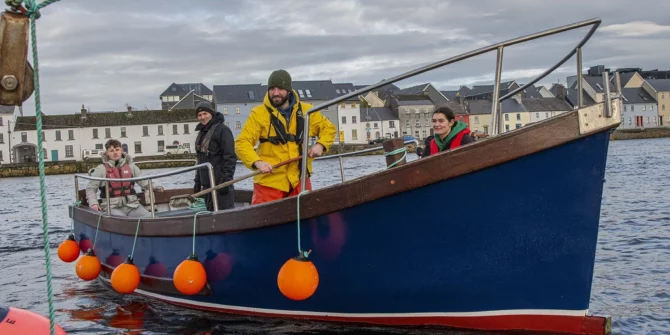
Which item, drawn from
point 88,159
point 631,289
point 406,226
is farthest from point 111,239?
point 88,159

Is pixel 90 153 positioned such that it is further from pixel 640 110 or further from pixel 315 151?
pixel 640 110

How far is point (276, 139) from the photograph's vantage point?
627cm

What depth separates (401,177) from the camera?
4.80 metres

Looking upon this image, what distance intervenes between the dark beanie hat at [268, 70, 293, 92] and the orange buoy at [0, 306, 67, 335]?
113 inches

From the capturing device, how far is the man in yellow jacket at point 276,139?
20.2 feet

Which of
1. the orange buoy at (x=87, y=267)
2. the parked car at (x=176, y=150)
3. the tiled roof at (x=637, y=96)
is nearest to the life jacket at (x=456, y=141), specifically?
the orange buoy at (x=87, y=267)

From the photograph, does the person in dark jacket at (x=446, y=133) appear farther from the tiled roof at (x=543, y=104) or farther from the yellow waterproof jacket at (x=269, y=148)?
the tiled roof at (x=543, y=104)

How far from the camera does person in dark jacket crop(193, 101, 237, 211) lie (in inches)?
309

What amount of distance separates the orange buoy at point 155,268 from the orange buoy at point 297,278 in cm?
233

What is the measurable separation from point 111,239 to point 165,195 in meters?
2.86

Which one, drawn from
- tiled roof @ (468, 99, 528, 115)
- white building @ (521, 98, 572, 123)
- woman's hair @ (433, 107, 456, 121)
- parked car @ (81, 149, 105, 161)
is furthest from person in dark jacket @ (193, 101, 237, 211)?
white building @ (521, 98, 572, 123)

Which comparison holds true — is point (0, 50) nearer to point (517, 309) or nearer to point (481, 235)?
point (481, 235)

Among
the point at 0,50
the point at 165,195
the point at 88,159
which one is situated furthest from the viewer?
the point at 88,159

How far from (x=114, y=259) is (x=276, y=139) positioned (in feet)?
10.5
